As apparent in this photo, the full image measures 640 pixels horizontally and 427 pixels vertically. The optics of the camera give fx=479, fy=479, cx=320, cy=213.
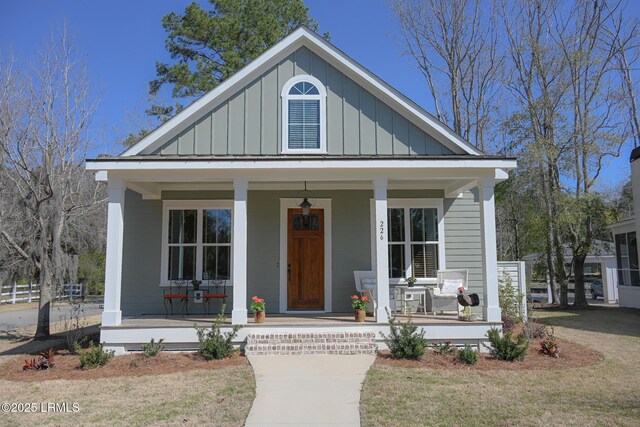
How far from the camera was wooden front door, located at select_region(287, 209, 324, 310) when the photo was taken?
1095cm

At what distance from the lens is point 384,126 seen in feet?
32.4

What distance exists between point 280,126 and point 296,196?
1.86 meters

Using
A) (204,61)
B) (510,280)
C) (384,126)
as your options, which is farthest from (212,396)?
(204,61)

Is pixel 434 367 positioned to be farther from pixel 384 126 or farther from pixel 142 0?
pixel 142 0

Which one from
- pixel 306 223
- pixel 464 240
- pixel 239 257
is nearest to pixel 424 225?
pixel 464 240

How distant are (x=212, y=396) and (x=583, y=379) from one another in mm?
5195

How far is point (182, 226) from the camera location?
11164 millimetres

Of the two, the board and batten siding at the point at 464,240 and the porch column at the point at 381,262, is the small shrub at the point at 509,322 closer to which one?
the board and batten siding at the point at 464,240

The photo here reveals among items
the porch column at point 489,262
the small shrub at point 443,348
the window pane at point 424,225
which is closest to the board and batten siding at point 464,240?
the window pane at point 424,225

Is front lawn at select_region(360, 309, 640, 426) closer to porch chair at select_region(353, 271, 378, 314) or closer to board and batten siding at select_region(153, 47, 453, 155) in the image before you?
porch chair at select_region(353, 271, 378, 314)

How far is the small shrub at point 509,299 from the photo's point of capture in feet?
37.2

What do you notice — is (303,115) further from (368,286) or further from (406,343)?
(406,343)

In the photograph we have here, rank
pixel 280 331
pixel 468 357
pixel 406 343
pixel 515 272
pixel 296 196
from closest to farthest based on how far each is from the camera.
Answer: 1. pixel 468 357
2. pixel 406 343
3. pixel 280 331
4. pixel 296 196
5. pixel 515 272

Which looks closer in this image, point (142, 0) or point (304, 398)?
point (304, 398)
